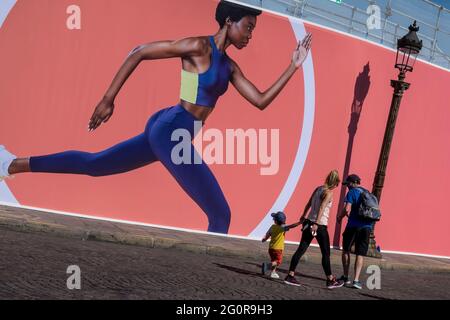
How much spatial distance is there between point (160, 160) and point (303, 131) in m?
3.29

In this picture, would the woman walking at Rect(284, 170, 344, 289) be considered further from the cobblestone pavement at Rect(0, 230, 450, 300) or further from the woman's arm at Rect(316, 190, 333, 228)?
the cobblestone pavement at Rect(0, 230, 450, 300)

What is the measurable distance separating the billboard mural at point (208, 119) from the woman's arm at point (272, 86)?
4.7 inches

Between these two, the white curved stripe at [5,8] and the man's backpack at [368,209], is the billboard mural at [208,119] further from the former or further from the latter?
the man's backpack at [368,209]

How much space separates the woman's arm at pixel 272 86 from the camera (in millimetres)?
14172

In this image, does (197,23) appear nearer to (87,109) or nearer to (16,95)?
(87,109)

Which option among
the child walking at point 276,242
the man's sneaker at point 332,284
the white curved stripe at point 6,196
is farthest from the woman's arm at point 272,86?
the man's sneaker at point 332,284

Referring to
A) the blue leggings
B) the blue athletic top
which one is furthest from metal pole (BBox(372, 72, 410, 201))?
the blue athletic top

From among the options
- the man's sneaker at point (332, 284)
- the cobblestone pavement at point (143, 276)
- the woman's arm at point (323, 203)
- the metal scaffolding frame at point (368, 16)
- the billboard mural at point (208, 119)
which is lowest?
the cobblestone pavement at point (143, 276)

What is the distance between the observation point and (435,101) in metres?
17.3

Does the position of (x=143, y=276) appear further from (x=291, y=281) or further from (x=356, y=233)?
(x=356, y=233)

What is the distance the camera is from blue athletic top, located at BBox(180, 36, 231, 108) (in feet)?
44.5

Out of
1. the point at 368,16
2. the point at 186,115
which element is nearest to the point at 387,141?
the point at 368,16

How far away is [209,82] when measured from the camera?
13.7 meters
